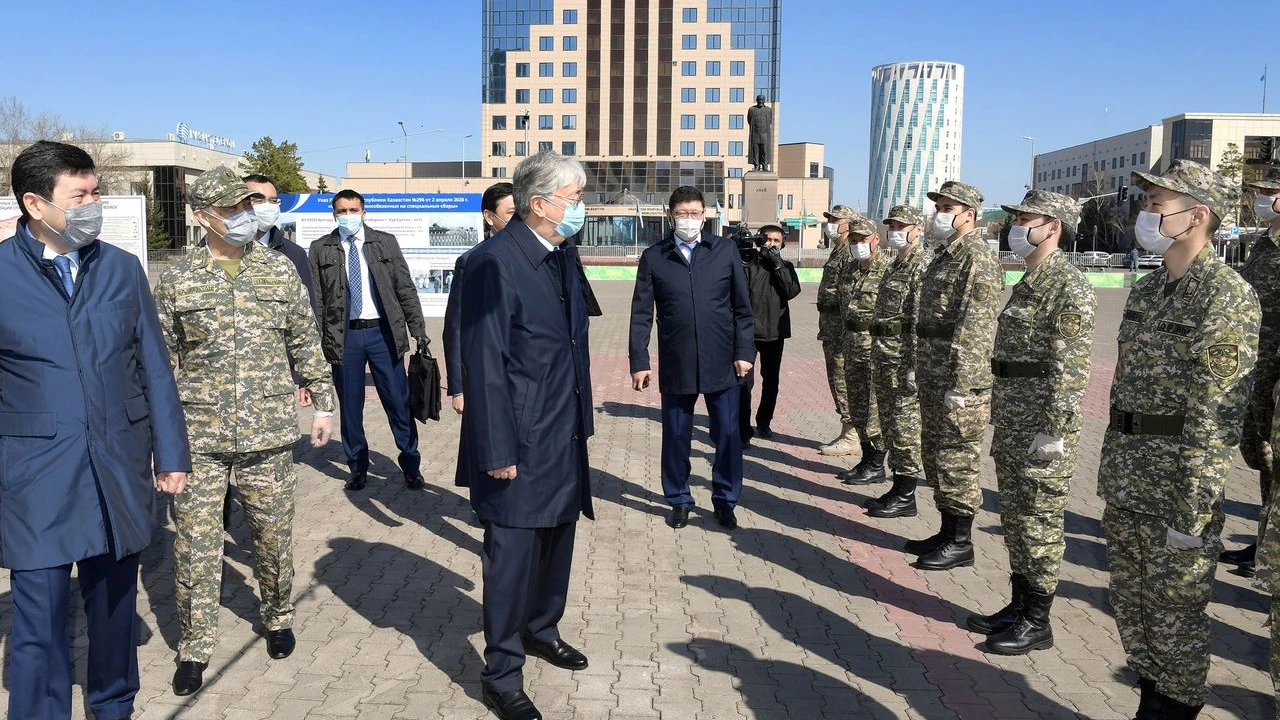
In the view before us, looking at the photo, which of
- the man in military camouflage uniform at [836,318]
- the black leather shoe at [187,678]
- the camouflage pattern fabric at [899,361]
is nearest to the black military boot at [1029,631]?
the camouflage pattern fabric at [899,361]

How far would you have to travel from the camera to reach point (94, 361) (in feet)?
10.5

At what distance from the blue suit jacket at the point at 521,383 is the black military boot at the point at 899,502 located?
3.43 metres

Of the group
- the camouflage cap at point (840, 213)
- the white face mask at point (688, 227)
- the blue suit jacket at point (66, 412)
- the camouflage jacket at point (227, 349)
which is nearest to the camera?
the blue suit jacket at point (66, 412)

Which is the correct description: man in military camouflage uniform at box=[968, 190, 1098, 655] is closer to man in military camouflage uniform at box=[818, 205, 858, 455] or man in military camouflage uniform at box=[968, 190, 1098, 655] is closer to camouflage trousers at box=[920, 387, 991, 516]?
camouflage trousers at box=[920, 387, 991, 516]

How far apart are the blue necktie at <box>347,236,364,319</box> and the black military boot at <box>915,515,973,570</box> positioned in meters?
4.14

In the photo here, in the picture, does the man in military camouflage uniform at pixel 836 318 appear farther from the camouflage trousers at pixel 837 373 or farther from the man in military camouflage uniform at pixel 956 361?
the man in military camouflage uniform at pixel 956 361

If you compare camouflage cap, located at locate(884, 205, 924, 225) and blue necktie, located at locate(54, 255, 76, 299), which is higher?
camouflage cap, located at locate(884, 205, 924, 225)

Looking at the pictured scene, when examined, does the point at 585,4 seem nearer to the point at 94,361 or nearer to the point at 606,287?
the point at 606,287

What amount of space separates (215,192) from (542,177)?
4.60ft

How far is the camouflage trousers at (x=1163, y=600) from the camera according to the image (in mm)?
3320

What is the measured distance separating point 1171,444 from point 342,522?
4.94 m

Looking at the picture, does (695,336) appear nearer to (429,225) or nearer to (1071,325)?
(1071,325)

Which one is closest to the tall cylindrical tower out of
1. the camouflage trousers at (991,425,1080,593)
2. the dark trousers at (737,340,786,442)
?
the dark trousers at (737,340,786,442)

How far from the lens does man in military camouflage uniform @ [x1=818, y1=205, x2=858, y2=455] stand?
843 cm
